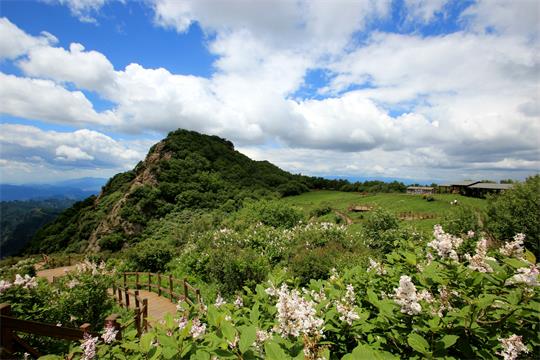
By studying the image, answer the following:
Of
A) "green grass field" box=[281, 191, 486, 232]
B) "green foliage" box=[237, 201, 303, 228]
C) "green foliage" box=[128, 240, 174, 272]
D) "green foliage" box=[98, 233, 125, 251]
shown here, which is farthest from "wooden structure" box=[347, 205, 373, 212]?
"green foliage" box=[98, 233, 125, 251]

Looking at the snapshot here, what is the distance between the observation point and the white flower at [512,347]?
1.82 metres

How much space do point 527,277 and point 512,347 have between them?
0.49 meters

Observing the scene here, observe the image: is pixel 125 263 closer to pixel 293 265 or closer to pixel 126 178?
pixel 293 265

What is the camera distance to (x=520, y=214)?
16234 millimetres

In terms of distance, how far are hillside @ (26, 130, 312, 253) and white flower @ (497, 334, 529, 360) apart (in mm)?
51623

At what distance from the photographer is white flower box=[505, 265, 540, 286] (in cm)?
186

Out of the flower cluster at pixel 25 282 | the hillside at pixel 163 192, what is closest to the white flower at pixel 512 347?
the flower cluster at pixel 25 282

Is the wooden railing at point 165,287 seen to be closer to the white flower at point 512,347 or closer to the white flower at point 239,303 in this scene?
the white flower at point 239,303

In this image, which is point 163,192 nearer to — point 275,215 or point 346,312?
point 275,215

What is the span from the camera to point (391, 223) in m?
20.0

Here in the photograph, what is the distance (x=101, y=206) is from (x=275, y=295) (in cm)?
6572

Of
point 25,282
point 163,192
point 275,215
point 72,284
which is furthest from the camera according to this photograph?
point 163,192

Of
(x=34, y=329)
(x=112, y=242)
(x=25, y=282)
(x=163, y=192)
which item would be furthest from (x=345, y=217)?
(x=34, y=329)

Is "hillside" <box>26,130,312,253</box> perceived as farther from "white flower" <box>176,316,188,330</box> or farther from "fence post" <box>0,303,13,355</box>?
"white flower" <box>176,316,188,330</box>
